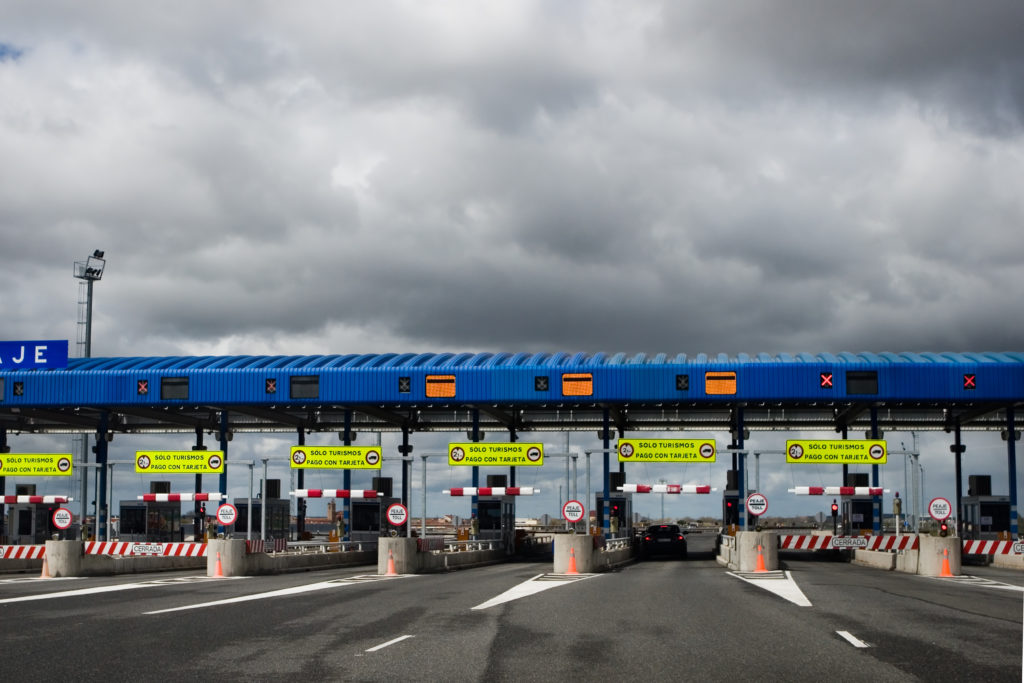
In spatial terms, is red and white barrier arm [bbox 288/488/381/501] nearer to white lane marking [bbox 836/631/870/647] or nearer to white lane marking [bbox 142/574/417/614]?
white lane marking [bbox 142/574/417/614]

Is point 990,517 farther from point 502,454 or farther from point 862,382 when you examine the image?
point 502,454

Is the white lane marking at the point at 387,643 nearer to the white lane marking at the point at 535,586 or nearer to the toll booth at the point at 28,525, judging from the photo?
the white lane marking at the point at 535,586

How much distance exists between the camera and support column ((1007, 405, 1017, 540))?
48.9 m

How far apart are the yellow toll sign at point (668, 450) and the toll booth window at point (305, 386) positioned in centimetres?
1403

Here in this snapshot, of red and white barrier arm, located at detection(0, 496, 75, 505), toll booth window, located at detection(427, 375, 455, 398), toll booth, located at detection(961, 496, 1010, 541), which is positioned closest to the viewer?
red and white barrier arm, located at detection(0, 496, 75, 505)

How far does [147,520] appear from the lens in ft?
186

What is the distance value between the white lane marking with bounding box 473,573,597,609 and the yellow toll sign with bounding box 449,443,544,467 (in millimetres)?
12057

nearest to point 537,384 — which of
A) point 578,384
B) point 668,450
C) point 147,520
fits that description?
point 578,384

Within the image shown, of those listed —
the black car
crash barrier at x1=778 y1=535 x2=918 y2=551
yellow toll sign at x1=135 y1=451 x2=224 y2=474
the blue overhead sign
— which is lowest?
the black car

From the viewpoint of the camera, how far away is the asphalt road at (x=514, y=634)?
35.4 feet

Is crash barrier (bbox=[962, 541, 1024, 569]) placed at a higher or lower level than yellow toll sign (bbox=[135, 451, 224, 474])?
lower

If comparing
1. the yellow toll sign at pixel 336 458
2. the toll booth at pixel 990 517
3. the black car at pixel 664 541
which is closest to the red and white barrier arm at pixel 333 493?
the yellow toll sign at pixel 336 458

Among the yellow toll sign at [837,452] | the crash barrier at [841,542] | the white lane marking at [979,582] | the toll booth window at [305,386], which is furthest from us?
the toll booth window at [305,386]

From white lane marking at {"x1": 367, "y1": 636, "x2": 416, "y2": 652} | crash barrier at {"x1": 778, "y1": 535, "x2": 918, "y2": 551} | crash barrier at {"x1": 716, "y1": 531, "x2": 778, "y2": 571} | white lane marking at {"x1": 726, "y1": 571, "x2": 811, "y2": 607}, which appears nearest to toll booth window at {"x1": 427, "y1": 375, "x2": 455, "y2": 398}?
crash barrier at {"x1": 778, "y1": 535, "x2": 918, "y2": 551}
